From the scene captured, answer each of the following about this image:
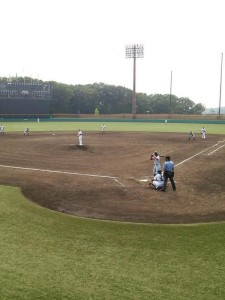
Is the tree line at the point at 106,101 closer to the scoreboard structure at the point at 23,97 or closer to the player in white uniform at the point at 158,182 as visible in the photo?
the scoreboard structure at the point at 23,97

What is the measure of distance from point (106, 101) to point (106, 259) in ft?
462

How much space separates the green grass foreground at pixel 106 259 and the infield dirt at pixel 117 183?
4.58ft

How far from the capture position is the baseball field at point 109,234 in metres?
7.36

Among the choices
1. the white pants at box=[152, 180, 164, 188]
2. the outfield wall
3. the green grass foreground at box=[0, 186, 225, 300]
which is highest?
the outfield wall

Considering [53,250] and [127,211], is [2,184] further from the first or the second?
[53,250]

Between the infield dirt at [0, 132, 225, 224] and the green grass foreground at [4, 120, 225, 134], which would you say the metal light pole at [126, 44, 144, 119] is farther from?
the infield dirt at [0, 132, 225, 224]

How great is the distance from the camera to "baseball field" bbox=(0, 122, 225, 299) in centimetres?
736

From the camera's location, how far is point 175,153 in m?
28.8

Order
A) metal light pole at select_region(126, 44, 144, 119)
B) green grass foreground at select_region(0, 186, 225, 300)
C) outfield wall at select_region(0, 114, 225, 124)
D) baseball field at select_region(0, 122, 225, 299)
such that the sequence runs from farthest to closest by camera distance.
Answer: metal light pole at select_region(126, 44, 144, 119) → outfield wall at select_region(0, 114, 225, 124) → baseball field at select_region(0, 122, 225, 299) → green grass foreground at select_region(0, 186, 225, 300)

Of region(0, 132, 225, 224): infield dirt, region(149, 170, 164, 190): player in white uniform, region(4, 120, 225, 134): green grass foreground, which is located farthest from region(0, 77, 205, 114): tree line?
region(149, 170, 164, 190): player in white uniform

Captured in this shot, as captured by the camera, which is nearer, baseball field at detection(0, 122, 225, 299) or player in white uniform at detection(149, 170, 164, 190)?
baseball field at detection(0, 122, 225, 299)

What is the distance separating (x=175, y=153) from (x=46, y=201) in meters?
16.8

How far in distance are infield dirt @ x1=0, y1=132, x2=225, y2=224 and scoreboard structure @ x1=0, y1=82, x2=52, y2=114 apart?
48.9m

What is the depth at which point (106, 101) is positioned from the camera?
14750 cm
